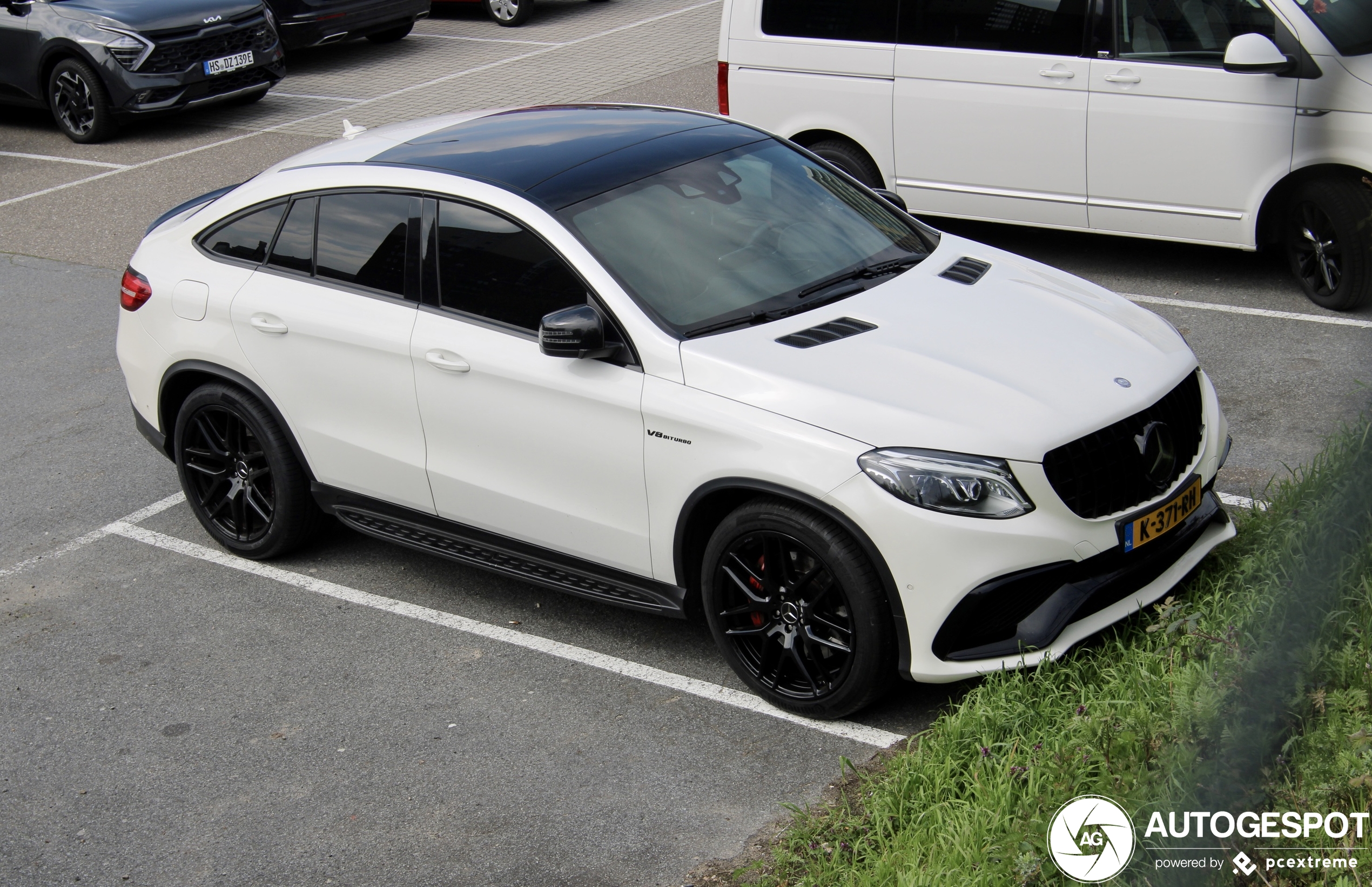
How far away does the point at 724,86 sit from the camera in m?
9.34

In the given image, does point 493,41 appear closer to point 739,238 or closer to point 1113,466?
point 739,238

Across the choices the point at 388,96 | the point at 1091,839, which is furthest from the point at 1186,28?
the point at 388,96

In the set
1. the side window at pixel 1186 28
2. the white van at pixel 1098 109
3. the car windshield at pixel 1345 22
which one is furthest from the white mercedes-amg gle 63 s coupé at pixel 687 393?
the car windshield at pixel 1345 22

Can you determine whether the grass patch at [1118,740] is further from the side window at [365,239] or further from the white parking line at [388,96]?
the white parking line at [388,96]

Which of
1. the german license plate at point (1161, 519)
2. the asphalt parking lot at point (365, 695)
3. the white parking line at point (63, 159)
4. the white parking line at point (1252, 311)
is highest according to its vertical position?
the german license plate at point (1161, 519)

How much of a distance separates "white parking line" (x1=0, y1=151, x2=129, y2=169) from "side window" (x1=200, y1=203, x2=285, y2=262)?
8.18 meters

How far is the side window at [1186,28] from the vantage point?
24.5ft

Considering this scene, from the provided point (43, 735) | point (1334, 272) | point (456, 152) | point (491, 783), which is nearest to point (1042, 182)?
point (1334, 272)

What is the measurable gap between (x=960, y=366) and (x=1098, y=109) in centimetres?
418

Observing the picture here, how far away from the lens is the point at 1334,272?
25.0 feet

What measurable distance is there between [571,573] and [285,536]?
1.53 meters

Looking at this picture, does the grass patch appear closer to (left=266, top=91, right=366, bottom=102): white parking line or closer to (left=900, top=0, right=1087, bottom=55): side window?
(left=900, top=0, right=1087, bottom=55): side window

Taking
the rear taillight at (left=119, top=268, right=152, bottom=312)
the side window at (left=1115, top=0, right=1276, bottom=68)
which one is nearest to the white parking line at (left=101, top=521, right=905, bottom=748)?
the rear taillight at (left=119, top=268, right=152, bottom=312)

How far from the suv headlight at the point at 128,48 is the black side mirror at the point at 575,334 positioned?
10.6 metres
